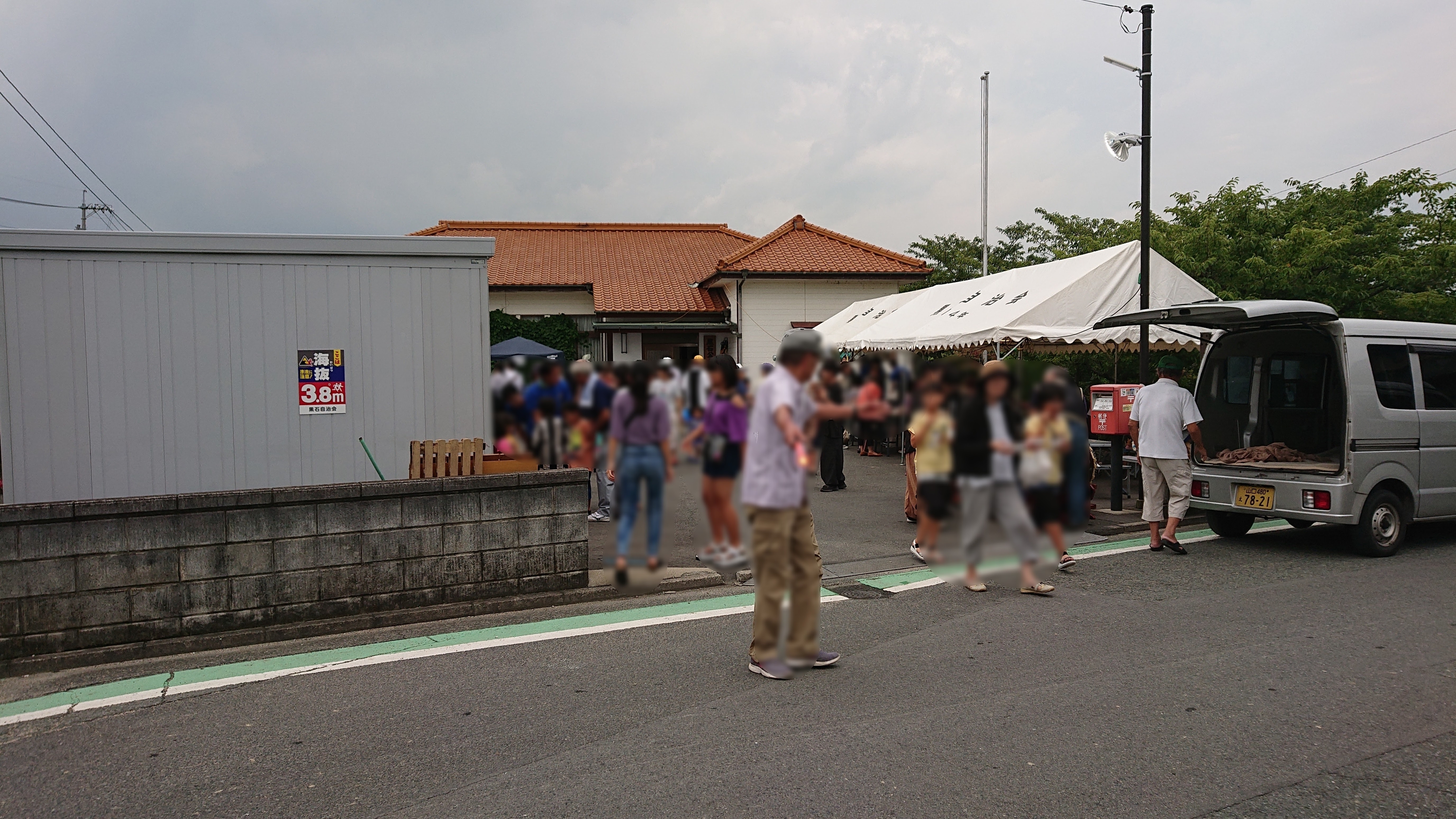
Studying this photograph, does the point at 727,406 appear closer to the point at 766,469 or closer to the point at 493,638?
the point at 766,469

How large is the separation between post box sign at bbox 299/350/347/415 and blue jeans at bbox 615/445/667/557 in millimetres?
982

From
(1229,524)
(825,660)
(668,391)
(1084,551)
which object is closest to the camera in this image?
(668,391)

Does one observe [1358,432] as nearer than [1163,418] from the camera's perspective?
No

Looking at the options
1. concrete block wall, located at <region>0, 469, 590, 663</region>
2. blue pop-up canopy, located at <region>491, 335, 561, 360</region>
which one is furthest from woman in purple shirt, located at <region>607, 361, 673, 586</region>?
concrete block wall, located at <region>0, 469, 590, 663</region>

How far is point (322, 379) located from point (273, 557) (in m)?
6.29

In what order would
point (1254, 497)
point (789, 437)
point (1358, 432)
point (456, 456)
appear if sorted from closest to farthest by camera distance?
point (789, 437) < point (456, 456) < point (1254, 497) < point (1358, 432)

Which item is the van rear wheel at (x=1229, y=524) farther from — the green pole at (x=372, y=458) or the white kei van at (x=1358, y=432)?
the green pole at (x=372, y=458)

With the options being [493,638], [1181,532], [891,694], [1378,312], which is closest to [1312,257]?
[1378,312]

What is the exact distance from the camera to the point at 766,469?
1.98 meters

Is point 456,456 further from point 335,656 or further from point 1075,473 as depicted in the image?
point 335,656

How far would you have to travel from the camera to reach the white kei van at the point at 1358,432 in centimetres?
670

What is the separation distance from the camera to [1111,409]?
12.0 ft

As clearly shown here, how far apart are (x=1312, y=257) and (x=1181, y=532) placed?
676 centimetres

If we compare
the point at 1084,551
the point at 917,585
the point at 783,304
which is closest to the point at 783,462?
the point at 783,304
